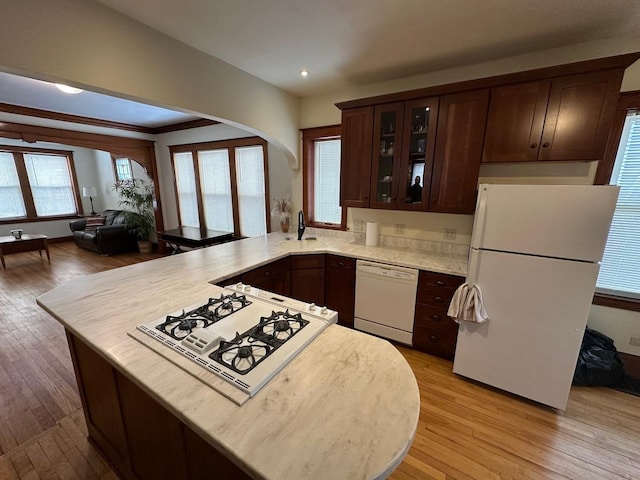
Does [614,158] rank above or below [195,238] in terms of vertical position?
above

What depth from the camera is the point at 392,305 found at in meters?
2.55

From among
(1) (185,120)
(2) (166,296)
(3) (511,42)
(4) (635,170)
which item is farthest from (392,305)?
(1) (185,120)

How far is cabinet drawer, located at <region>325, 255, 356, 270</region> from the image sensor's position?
2.71 meters

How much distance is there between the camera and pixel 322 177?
11.3 feet

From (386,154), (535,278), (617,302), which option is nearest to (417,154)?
(386,154)

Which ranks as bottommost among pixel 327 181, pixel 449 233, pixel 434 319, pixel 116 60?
pixel 434 319

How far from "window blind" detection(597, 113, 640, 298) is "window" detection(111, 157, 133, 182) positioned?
8564 mm

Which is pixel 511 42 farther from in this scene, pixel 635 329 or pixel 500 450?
pixel 500 450

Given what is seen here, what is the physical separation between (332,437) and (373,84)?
3165 mm

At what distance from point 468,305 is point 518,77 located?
1804mm

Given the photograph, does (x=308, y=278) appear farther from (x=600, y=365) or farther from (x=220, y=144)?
(x=220, y=144)

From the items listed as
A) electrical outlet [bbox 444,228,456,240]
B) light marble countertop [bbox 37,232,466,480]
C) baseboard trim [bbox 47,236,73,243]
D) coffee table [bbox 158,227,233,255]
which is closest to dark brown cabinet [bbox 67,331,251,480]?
light marble countertop [bbox 37,232,466,480]

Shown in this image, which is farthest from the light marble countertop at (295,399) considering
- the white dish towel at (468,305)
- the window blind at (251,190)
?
the window blind at (251,190)

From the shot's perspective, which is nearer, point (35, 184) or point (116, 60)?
point (116, 60)
